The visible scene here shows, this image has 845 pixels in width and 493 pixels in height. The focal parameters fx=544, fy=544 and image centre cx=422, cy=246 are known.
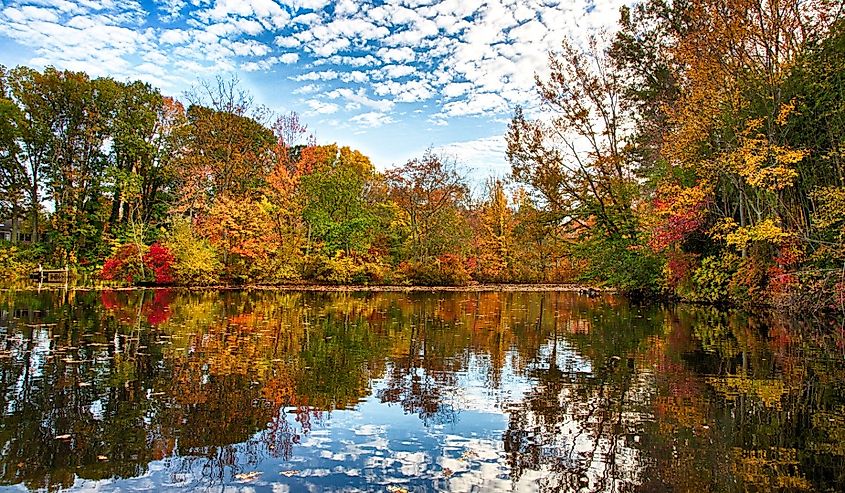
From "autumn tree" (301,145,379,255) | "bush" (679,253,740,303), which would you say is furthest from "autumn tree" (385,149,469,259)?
"bush" (679,253,740,303)

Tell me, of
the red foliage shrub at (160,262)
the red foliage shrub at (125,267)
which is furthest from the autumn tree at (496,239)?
the red foliage shrub at (125,267)

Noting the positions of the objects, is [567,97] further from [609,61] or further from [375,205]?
[375,205]

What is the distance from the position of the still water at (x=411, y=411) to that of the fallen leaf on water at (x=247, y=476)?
16 mm

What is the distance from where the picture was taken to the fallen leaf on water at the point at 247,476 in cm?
420

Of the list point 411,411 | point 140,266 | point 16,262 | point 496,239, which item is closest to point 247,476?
point 411,411

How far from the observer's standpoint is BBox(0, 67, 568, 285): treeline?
31.2 metres

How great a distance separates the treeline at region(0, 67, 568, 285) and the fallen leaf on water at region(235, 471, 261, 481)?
26005mm

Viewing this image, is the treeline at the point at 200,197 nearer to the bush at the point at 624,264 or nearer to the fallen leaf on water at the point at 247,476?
the bush at the point at 624,264

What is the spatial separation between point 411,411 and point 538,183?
68.4ft

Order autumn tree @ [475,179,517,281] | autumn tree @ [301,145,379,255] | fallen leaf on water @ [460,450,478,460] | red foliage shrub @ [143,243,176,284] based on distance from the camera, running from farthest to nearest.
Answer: autumn tree @ [475,179,517,281] < autumn tree @ [301,145,379,255] < red foliage shrub @ [143,243,176,284] < fallen leaf on water @ [460,450,478,460]

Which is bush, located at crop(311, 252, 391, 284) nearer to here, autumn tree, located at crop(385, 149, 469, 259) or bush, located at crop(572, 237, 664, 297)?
autumn tree, located at crop(385, 149, 469, 259)

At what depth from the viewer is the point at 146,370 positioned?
7887 mm

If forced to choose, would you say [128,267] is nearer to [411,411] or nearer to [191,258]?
[191,258]

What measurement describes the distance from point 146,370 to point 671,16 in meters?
27.5
